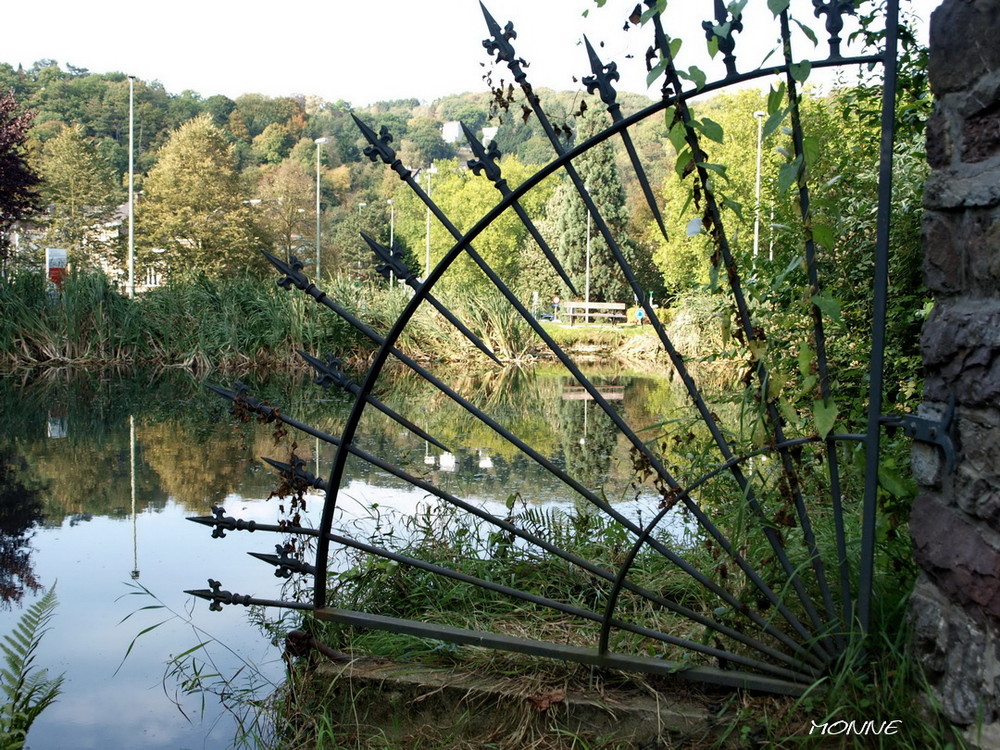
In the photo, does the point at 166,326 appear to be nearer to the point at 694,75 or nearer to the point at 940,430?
the point at 694,75

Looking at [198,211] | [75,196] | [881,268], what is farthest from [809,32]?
[75,196]

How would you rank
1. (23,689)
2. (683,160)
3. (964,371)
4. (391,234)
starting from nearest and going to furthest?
(964,371) < (683,160) < (23,689) < (391,234)

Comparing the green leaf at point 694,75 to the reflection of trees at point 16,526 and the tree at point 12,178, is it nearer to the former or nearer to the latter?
the reflection of trees at point 16,526

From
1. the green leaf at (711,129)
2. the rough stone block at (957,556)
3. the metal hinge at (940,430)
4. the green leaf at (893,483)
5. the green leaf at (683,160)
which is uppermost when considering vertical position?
the green leaf at (711,129)

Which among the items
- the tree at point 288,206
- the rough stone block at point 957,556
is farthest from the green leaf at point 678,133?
the tree at point 288,206

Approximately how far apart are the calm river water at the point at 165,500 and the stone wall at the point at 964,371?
6.12 feet

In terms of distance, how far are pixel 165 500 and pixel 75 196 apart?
1279 inches

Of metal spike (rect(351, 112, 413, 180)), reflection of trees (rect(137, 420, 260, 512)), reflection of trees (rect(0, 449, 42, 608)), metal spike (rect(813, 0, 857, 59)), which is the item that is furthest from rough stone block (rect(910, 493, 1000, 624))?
reflection of trees (rect(137, 420, 260, 512))

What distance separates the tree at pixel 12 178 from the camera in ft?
57.5

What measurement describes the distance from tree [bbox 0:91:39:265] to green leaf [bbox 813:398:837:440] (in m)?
18.5

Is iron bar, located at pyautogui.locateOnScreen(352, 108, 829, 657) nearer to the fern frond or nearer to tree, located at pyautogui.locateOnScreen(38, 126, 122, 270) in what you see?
the fern frond

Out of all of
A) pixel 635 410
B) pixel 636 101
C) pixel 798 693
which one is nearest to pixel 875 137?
pixel 798 693

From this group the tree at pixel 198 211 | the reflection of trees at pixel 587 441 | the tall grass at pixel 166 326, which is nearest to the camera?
the reflection of trees at pixel 587 441

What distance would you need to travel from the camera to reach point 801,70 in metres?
1.85
